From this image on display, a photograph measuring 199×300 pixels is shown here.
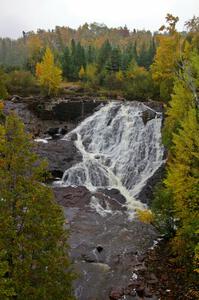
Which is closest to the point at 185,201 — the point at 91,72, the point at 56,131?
the point at 56,131

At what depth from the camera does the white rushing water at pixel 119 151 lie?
3534cm

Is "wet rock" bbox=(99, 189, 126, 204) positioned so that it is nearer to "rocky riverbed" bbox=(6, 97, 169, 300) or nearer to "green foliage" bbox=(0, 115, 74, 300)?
"rocky riverbed" bbox=(6, 97, 169, 300)

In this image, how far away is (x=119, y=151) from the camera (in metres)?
39.5

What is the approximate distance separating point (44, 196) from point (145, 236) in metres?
14.0

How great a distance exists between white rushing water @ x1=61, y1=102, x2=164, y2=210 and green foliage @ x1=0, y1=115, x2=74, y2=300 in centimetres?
1854

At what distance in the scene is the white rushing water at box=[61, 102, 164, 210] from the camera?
3534 centimetres

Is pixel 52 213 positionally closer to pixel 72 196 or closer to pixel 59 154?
pixel 72 196

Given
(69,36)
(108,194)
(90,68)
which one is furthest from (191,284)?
(69,36)

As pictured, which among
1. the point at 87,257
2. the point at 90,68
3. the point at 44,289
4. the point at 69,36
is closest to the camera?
the point at 44,289

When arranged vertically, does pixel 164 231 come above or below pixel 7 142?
below

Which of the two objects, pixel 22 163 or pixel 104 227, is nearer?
pixel 22 163

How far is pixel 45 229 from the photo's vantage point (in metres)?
13.2

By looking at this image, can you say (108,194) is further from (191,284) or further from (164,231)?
(191,284)

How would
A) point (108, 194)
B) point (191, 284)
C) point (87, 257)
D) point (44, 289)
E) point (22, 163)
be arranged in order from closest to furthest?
point (44, 289)
point (22, 163)
point (191, 284)
point (87, 257)
point (108, 194)
